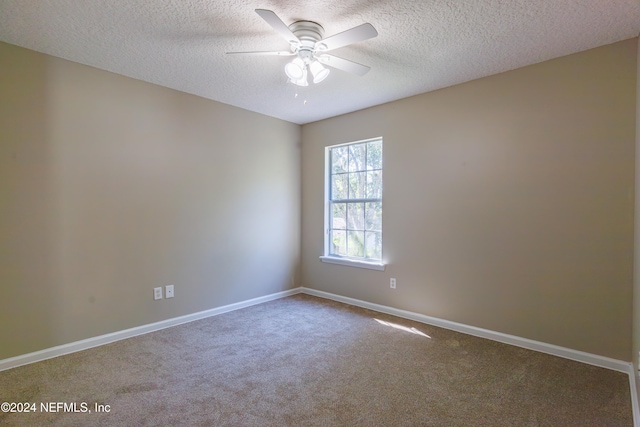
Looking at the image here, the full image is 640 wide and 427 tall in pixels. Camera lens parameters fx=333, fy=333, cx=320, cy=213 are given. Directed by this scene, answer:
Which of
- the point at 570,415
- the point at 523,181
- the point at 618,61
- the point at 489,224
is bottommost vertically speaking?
the point at 570,415

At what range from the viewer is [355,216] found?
4207 millimetres

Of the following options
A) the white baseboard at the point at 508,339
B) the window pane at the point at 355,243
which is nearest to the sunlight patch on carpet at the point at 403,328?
the white baseboard at the point at 508,339

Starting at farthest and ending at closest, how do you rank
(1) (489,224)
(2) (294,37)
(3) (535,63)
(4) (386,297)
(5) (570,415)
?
(4) (386,297) < (1) (489,224) < (3) (535,63) < (2) (294,37) < (5) (570,415)

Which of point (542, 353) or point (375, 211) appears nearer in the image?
point (542, 353)

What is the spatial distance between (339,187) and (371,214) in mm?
624

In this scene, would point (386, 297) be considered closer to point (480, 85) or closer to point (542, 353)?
point (542, 353)

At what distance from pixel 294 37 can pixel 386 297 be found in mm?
2829

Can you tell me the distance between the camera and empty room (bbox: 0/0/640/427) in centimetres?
208

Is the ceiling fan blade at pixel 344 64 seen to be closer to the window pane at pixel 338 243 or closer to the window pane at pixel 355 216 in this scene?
the window pane at pixel 355 216

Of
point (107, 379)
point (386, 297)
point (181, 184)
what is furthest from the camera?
point (386, 297)

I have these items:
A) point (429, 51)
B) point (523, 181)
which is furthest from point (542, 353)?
point (429, 51)

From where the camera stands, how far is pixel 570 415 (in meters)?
1.91

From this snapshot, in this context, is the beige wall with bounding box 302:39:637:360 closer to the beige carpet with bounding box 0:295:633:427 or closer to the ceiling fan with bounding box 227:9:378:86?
the beige carpet with bounding box 0:295:633:427

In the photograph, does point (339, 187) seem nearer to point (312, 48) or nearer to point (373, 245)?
point (373, 245)
